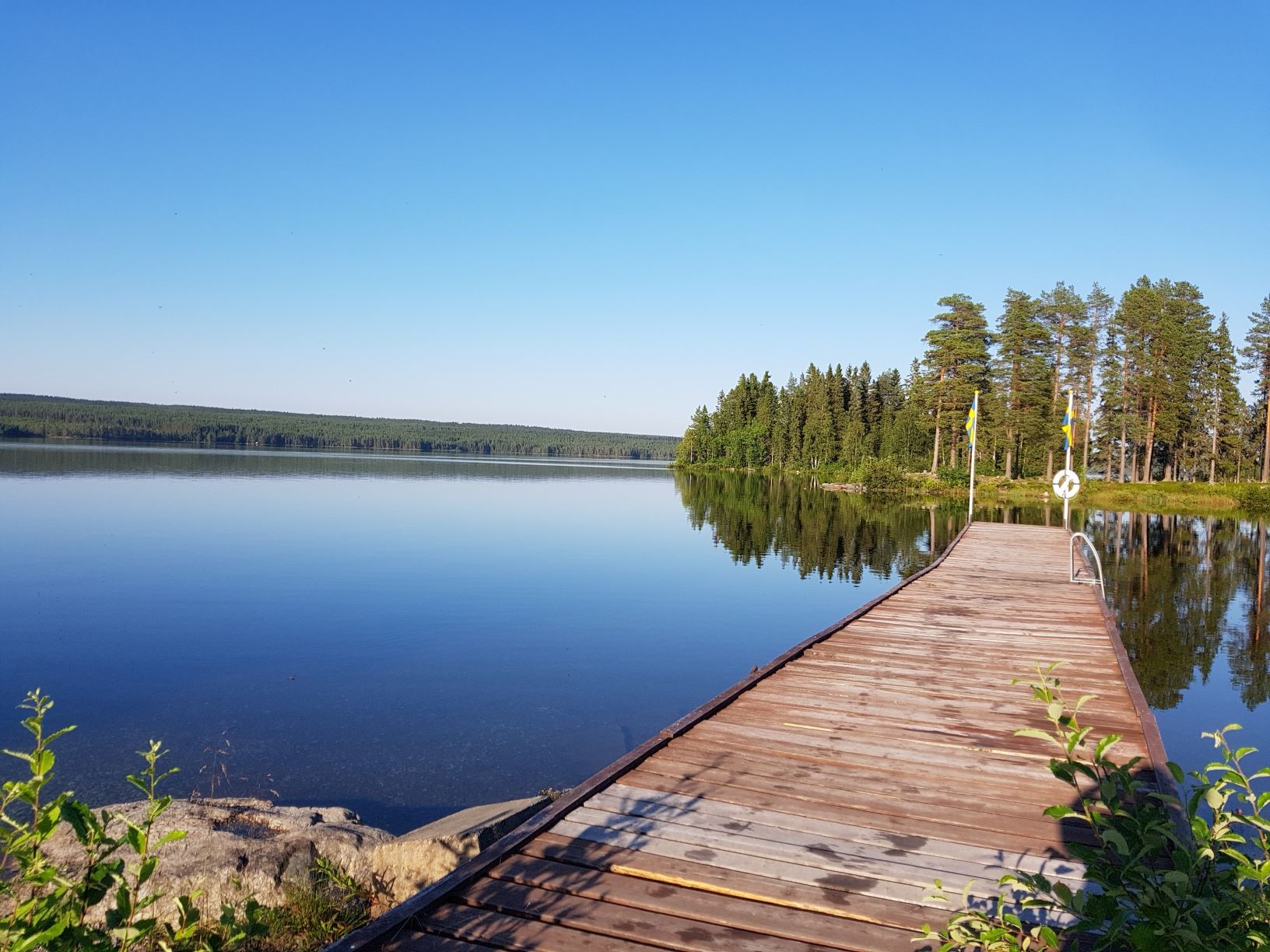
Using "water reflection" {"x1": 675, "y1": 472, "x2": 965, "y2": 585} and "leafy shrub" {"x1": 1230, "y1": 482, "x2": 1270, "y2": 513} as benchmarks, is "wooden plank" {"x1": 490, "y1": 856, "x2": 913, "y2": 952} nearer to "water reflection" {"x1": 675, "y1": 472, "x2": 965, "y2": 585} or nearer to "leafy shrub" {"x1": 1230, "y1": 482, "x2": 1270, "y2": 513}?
"water reflection" {"x1": 675, "y1": 472, "x2": 965, "y2": 585}

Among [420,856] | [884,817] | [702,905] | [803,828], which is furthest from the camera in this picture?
[420,856]

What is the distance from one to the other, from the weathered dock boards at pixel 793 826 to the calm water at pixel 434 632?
298 cm

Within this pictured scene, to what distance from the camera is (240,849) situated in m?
5.09

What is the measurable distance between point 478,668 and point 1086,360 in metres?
60.5

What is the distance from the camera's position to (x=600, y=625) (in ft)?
47.6

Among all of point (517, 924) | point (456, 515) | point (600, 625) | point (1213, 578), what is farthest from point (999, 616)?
point (456, 515)

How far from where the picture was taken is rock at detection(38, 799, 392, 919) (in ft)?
15.3

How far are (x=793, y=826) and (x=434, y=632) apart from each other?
10248 mm

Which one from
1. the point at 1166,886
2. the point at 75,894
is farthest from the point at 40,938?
the point at 1166,886

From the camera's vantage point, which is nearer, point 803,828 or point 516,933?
point 516,933

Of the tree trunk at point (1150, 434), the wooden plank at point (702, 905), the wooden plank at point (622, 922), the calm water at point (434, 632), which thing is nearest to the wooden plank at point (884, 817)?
the wooden plank at point (702, 905)

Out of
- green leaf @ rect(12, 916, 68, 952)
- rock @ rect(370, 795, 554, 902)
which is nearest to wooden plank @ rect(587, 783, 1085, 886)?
rock @ rect(370, 795, 554, 902)

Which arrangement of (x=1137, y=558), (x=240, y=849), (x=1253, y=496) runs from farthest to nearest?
(x=1253, y=496), (x=1137, y=558), (x=240, y=849)

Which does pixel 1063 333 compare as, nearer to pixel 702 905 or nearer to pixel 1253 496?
pixel 1253 496
